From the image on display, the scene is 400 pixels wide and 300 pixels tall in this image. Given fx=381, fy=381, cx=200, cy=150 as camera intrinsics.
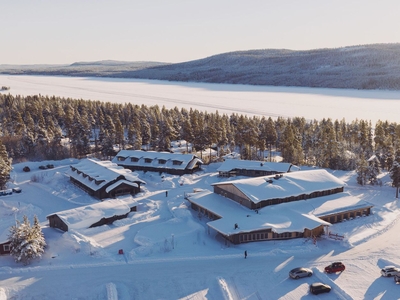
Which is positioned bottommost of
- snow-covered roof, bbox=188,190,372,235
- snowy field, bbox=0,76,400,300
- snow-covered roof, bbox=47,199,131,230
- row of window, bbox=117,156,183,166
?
snowy field, bbox=0,76,400,300

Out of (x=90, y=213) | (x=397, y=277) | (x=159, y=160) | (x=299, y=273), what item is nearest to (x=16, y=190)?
(x=90, y=213)

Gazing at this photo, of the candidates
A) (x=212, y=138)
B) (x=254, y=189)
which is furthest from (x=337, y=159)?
(x=254, y=189)

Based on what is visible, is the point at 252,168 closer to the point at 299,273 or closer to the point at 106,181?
the point at 106,181

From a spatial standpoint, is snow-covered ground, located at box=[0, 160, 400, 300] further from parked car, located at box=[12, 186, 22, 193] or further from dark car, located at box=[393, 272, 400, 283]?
parked car, located at box=[12, 186, 22, 193]

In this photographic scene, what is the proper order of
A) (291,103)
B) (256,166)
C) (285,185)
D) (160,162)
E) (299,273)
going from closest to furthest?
(299,273)
(285,185)
(256,166)
(160,162)
(291,103)

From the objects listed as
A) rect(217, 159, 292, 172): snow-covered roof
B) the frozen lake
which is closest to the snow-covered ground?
rect(217, 159, 292, 172): snow-covered roof

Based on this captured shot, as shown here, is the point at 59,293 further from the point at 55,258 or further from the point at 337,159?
the point at 337,159
